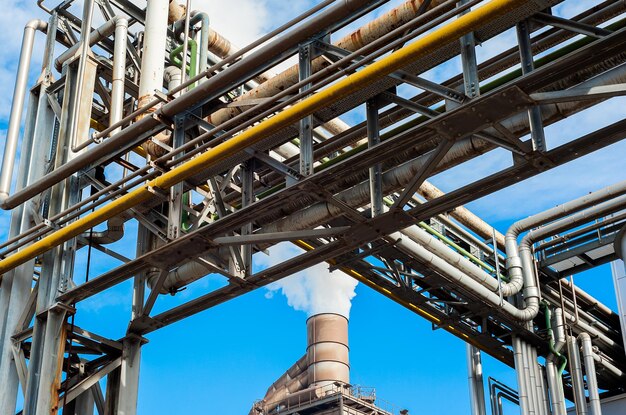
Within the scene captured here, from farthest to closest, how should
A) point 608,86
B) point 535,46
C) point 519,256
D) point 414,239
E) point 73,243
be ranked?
point 519,256 < point 414,239 < point 73,243 < point 535,46 < point 608,86

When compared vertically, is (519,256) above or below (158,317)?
above

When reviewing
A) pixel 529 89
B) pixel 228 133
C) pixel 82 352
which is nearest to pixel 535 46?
pixel 529 89

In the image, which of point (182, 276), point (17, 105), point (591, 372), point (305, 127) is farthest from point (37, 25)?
point (591, 372)

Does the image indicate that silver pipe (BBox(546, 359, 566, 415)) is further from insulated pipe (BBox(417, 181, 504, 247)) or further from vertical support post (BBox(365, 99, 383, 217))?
vertical support post (BBox(365, 99, 383, 217))

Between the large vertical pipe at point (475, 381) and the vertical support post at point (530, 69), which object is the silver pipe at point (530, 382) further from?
the vertical support post at point (530, 69)

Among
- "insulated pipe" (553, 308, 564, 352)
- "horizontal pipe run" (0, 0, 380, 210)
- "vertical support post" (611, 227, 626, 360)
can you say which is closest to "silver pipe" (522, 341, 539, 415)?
"insulated pipe" (553, 308, 564, 352)

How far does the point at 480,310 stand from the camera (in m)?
19.6

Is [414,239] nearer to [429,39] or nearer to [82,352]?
[82,352]

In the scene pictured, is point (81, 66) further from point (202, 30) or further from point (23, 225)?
point (23, 225)

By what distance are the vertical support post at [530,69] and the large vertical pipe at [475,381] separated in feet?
40.9

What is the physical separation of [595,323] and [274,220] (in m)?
12.7

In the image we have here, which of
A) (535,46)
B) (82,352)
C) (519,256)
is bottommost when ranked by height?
(82,352)

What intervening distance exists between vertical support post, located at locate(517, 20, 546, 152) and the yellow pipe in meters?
0.87

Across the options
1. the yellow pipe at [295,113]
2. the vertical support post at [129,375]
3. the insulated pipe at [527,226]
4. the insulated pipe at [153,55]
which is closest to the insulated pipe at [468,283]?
the insulated pipe at [527,226]
